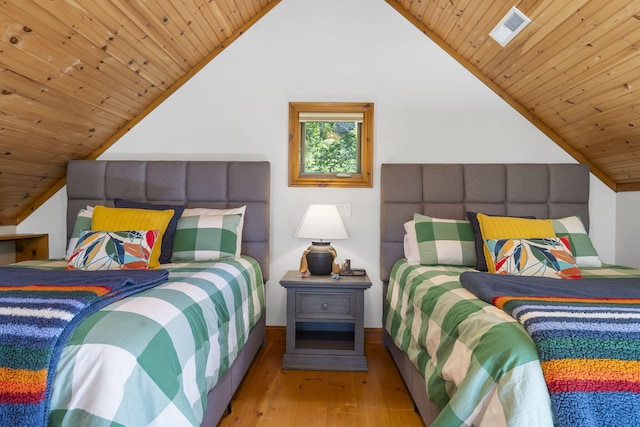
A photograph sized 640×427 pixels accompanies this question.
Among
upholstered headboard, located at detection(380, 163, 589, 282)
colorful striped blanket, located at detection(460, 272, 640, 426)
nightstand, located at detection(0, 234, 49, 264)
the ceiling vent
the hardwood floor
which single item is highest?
the ceiling vent

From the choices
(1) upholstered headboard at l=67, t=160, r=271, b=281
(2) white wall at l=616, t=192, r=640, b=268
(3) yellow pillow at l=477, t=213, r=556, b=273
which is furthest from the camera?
(1) upholstered headboard at l=67, t=160, r=271, b=281

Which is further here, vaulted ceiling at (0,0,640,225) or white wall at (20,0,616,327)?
white wall at (20,0,616,327)

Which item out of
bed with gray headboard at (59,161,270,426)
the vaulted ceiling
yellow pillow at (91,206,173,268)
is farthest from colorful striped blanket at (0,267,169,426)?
bed with gray headboard at (59,161,270,426)

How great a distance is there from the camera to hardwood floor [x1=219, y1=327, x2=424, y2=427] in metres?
1.94

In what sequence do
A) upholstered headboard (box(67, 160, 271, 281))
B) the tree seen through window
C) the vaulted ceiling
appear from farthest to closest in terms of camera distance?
the tree seen through window < upholstered headboard (box(67, 160, 271, 281)) < the vaulted ceiling

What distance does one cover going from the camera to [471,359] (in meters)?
1.24

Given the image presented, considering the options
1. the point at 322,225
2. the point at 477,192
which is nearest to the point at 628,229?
the point at 477,192

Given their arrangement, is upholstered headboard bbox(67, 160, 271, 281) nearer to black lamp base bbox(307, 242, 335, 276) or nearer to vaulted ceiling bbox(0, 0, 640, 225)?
vaulted ceiling bbox(0, 0, 640, 225)

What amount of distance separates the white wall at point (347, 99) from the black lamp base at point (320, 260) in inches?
13.6

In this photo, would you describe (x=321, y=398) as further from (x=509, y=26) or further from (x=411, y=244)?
(x=509, y=26)

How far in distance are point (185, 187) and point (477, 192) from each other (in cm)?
212

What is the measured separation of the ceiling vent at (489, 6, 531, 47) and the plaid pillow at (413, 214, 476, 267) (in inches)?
45.2

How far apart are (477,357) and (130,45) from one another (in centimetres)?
242

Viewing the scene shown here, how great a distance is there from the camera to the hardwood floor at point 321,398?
76.5 inches
